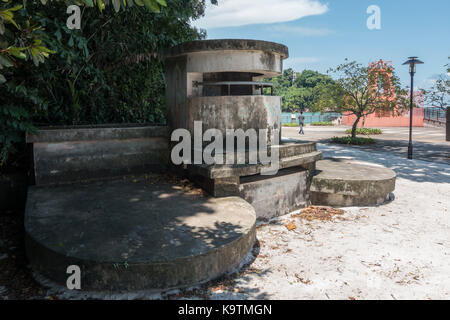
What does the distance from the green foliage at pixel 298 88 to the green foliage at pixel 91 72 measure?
43408mm

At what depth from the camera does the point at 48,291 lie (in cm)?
Answer: 333

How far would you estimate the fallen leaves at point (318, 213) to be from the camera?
6113 millimetres

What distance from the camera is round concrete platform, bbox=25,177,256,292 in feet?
10.5

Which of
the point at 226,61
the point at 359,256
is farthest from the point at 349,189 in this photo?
the point at 226,61

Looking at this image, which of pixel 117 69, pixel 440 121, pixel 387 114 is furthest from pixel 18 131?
pixel 440 121

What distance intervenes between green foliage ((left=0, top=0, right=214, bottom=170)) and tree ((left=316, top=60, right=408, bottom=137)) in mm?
12260

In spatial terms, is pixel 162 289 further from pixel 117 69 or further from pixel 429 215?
pixel 117 69

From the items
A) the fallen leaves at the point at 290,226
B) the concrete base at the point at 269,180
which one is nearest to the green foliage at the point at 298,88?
the concrete base at the point at 269,180

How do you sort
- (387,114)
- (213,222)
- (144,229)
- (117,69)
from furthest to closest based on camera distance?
(387,114) < (117,69) < (213,222) < (144,229)

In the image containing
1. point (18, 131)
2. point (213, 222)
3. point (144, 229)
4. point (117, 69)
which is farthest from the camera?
point (117, 69)

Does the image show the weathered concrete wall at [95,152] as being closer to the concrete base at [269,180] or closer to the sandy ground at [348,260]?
the concrete base at [269,180]

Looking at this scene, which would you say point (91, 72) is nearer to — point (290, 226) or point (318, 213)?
point (290, 226)

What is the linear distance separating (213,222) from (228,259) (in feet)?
1.97

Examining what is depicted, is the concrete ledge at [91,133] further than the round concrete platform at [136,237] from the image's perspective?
Yes
